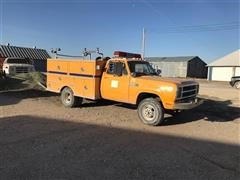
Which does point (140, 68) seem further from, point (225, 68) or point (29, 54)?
point (225, 68)

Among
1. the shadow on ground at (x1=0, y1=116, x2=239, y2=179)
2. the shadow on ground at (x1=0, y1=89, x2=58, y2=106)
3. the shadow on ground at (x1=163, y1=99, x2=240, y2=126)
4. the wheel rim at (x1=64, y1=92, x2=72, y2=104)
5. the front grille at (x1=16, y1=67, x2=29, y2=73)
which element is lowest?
the shadow on ground at (x1=0, y1=116, x2=239, y2=179)

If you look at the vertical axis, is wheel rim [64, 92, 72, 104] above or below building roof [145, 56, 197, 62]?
below

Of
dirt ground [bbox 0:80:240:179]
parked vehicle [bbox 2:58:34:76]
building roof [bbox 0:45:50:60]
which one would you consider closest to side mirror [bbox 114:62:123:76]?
dirt ground [bbox 0:80:240:179]

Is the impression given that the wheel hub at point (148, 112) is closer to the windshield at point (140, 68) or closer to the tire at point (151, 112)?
the tire at point (151, 112)

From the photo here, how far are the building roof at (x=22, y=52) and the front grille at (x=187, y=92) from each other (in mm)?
34139

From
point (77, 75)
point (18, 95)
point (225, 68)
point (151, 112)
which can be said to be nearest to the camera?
point (151, 112)

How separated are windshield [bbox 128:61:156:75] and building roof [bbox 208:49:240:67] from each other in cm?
3581

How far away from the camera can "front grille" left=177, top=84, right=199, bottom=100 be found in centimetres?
916

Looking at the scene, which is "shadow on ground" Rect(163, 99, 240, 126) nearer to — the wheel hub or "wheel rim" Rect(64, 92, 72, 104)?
the wheel hub

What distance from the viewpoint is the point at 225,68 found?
4522cm

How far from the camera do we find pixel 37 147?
6609mm

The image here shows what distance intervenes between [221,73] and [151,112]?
39.7 meters

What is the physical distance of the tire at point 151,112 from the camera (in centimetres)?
928

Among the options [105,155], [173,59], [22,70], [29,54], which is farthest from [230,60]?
[105,155]
